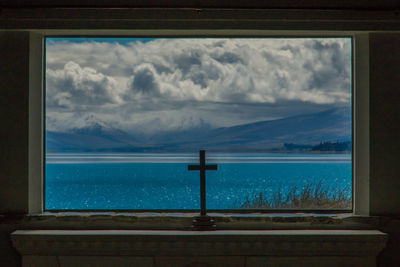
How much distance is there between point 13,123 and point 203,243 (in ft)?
5.52

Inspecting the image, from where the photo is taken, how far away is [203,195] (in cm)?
330

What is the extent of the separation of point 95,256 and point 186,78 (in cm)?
153

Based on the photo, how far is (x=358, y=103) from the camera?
3373mm

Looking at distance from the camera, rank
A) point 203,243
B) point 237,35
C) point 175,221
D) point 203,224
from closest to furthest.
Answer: point 203,243
point 203,224
point 175,221
point 237,35

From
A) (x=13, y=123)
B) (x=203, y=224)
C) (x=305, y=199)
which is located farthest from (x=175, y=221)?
(x=13, y=123)

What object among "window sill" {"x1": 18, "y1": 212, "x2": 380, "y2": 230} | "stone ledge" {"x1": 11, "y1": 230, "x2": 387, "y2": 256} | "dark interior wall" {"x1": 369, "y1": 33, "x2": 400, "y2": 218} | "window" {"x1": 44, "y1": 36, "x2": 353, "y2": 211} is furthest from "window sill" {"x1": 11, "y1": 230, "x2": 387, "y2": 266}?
"window" {"x1": 44, "y1": 36, "x2": 353, "y2": 211}

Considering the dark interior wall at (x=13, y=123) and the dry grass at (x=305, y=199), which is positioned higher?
the dark interior wall at (x=13, y=123)

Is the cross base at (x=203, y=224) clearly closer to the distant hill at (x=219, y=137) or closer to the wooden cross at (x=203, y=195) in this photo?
the wooden cross at (x=203, y=195)

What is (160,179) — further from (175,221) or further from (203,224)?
(203,224)

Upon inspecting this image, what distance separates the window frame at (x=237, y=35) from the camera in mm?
3352

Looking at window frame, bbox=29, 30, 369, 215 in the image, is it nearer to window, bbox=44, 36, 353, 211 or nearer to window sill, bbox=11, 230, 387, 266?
window, bbox=44, 36, 353, 211

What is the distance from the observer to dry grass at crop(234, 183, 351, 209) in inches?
139

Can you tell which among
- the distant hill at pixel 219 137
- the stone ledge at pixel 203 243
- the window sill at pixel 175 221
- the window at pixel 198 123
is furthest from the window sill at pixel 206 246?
the distant hill at pixel 219 137
